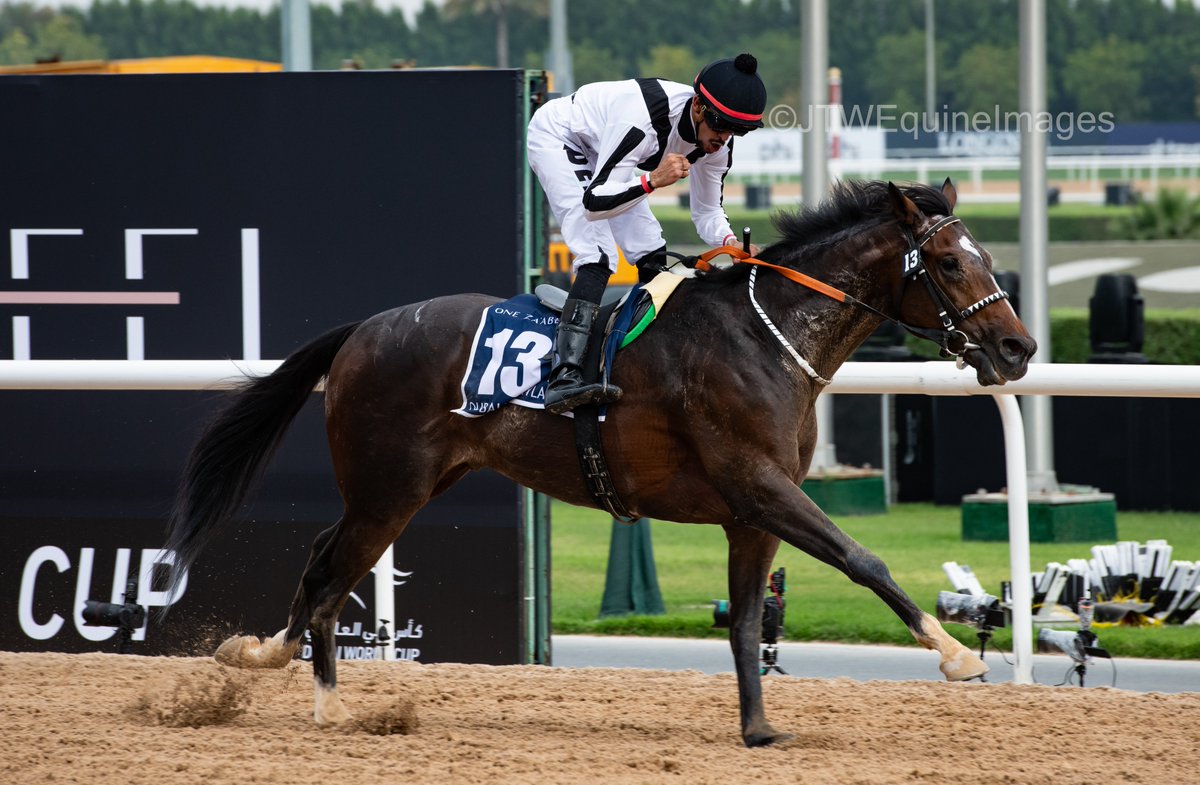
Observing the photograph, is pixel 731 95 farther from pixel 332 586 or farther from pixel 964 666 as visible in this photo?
pixel 332 586

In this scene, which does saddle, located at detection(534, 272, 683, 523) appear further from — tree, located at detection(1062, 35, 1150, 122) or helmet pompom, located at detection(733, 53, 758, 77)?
tree, located at detection(1062, 35, 1150, 122)

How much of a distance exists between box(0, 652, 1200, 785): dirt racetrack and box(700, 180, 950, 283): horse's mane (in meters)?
1.33

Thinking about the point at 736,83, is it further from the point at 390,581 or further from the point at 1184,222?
the point at 1184,222

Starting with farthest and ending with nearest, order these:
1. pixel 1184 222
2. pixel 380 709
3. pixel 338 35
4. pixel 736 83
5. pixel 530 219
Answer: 1. pixel 338 35
2. pixel 1184 222
3. pixel 530 219
4. pixel 380 709
5. pixel 736 83

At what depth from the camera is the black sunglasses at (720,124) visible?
421 cm

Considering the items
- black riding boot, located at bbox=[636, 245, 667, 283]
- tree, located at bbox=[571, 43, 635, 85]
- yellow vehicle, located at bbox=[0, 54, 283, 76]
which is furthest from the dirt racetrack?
tree, located at bbox=[571, 43, 635, 85]

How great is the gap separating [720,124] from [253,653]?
2.10 metres

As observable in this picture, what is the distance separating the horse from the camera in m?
4.10

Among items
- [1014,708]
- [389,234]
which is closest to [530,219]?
[389,234]

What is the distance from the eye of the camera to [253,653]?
470 cm

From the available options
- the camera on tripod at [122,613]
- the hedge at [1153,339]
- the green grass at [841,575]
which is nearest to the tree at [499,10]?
the hedge at [1153,339]

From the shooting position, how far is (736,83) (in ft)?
13.7

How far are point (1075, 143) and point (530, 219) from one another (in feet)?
117

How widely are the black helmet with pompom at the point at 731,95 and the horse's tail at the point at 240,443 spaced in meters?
1.35
